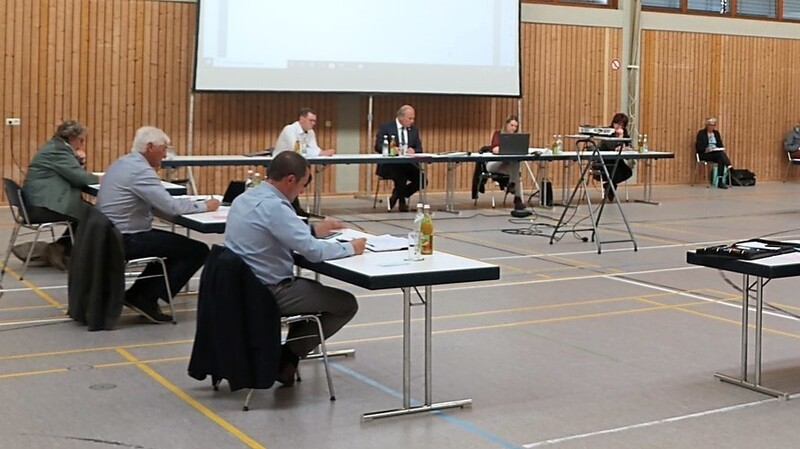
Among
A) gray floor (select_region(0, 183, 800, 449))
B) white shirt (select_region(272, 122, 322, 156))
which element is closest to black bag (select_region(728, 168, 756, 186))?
white shirt (select_region(272, 122, 322, 156))

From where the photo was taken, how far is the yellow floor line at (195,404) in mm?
4105

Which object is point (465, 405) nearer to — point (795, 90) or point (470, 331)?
point (470, 331)

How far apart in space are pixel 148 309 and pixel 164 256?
35 cm

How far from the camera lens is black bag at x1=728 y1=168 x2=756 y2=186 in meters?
18.6

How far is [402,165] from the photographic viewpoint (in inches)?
521

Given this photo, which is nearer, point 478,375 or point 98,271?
point 478,375

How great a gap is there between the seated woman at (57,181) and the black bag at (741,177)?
44.1 ft

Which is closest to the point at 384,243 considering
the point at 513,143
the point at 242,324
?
the point at 242,324

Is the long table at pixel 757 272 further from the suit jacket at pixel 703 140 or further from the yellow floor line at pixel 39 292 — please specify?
the suit jacket at pixel 703 140

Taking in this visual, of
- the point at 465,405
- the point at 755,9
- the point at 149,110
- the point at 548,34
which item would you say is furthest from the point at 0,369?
the point at 755,9

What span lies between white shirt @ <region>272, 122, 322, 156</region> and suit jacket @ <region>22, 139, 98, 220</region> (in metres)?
4.41

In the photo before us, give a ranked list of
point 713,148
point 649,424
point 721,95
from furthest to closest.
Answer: point 721,95 < point 713,148 < point 649,424

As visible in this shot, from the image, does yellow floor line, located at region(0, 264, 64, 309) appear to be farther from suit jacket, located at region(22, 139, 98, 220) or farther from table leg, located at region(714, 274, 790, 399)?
table leg, located at region(714, 274, 790, 399)

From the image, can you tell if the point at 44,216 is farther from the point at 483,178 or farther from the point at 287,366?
the point at 483,178
